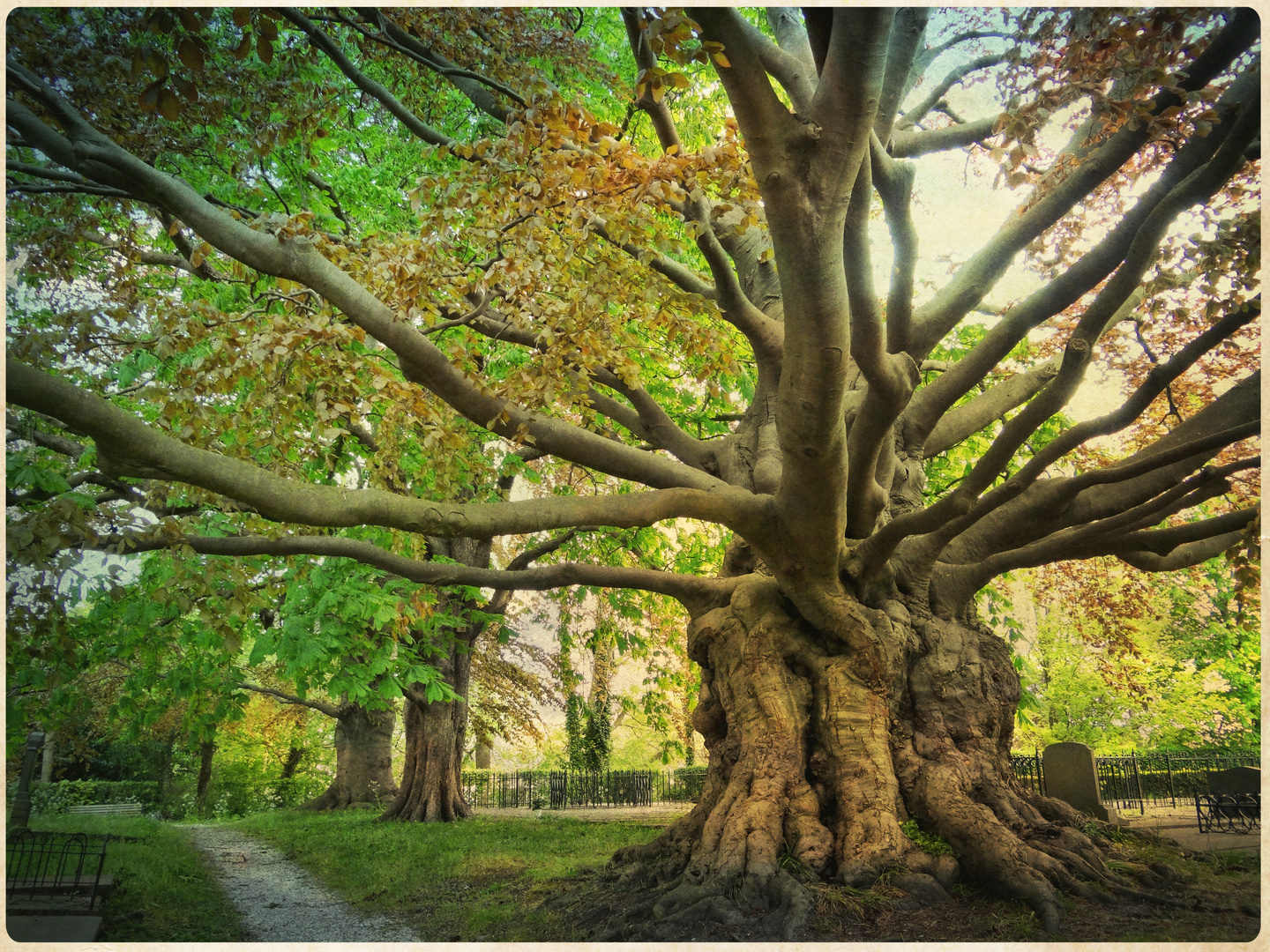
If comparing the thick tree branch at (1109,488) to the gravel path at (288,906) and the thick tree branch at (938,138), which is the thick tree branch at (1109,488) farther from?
the gravel path at (288,906)

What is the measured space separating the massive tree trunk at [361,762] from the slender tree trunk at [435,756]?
353 cm

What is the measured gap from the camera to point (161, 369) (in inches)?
208

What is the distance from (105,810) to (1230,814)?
1305cm

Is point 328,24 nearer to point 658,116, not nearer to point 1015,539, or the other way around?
point 658,116

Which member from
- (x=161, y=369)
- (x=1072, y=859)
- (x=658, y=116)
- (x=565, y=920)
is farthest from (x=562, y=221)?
(x=1072, y=859)

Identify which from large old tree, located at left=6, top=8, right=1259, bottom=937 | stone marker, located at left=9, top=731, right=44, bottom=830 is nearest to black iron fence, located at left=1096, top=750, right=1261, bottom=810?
large old tree, located at left=6, top=8, right=1259, bottom=937

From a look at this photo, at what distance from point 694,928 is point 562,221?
3.84 m

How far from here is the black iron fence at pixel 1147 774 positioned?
30.1 ft

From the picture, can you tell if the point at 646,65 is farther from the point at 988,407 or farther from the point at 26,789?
the point at 26,789

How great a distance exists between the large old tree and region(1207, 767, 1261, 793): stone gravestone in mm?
1211

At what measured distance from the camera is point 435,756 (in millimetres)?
10398

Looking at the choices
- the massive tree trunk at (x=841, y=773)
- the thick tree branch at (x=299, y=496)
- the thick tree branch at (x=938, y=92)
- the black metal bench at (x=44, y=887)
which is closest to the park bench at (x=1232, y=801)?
the massive tree trunk at (x=841, y=773)

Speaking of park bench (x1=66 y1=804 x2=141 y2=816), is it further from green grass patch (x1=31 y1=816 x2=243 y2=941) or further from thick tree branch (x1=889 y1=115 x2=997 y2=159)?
thick tree branch (x1=889 y1=115 x2=997 y2=159)

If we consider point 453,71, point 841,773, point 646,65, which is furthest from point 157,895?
point 646,65
